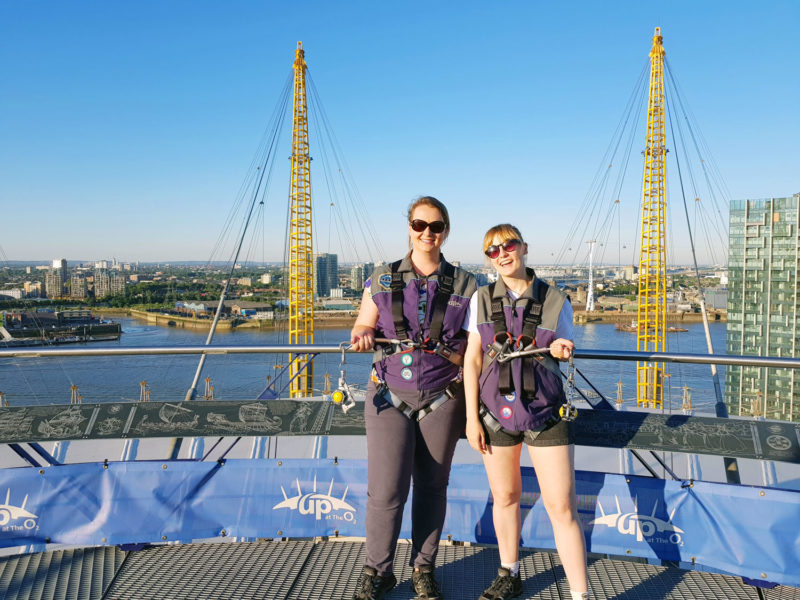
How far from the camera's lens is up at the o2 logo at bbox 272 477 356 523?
253 centimetres

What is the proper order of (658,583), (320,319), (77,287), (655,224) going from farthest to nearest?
1. (77,287)
2. (320,319)
3. (655,224)
4. (658,583)

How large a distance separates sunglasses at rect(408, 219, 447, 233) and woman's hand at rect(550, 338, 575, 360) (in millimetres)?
594

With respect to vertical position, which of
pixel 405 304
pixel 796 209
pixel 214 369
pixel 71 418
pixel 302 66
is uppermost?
pixel 302 66

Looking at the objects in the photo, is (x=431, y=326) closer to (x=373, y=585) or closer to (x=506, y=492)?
(x=506, y=492)

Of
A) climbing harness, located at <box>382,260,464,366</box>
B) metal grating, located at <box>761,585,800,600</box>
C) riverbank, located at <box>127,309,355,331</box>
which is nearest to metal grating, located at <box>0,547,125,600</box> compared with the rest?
climbing harness, located at <box>382,260,464,366</box>

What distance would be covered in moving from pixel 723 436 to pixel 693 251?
24512 mm

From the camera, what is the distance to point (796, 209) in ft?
136

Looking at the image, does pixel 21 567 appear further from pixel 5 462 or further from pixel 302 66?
pixel 302 66

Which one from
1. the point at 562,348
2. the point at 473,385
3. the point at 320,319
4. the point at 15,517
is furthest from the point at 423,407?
the point at 320,319

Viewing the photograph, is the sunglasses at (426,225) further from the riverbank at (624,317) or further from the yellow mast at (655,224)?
the riverbank at (624,317)

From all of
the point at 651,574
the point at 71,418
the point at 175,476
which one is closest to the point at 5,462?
the point at 71,418

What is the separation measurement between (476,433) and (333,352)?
74 cm

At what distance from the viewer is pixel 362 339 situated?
6.69 feet

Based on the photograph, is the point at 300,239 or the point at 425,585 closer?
the point at 425,585
